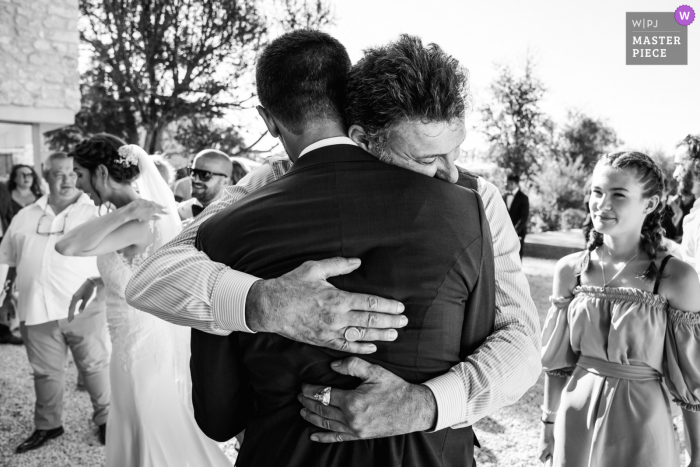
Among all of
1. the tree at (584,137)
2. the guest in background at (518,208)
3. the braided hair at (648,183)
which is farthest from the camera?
the tree at (584,137)

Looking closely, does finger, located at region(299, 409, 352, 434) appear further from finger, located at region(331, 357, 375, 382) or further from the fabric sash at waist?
the fabric sash at waist

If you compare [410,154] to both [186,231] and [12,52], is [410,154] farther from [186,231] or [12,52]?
[12,52]

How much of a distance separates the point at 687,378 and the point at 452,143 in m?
1.88

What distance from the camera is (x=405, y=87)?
4.16ft

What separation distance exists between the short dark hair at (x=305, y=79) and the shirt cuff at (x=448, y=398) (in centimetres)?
69

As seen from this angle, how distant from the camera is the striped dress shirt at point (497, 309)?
4.29 ft

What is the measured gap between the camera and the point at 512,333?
56.9 inches

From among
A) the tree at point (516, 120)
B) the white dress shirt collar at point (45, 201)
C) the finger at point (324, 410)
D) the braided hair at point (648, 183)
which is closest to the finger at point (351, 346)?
the finger at point (324, 410)

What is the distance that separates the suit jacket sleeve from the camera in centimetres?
142

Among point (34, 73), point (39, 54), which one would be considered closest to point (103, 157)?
point (34, 73)

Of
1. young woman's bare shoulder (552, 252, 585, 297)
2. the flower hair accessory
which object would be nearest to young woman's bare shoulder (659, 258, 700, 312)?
young woman's bare shoulder (552, 252, 585, 297)

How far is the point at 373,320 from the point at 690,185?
15.0ft

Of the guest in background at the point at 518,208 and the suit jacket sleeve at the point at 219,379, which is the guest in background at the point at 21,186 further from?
the guest in background at the point at 518,208

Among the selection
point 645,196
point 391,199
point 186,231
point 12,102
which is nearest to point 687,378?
point 645,196
